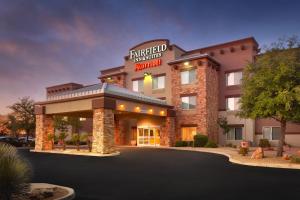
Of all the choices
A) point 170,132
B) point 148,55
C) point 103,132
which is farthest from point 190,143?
point 148,55

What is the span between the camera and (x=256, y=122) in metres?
34.9

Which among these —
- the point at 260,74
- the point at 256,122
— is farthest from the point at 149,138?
the point at 260,74

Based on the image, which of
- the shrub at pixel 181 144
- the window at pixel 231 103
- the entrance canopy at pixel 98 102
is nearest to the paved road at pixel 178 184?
the entrance canopy at pixel 98 102

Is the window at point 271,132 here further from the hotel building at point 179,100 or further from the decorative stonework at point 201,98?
the decorative stonework at point 201,98

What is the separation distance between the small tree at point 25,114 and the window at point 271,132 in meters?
35.0

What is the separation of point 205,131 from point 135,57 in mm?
15907

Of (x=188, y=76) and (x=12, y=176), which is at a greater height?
(x=188, y=76)

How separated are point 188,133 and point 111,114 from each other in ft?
47.8

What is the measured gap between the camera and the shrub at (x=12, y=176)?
7059 mm

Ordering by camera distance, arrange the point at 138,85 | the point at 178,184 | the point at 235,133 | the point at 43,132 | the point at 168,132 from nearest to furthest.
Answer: the point at 178,184 < the point at 43,132 < the point at 235,133 < the point at 168,132 < the point at 138,85

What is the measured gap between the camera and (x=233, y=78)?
119ft

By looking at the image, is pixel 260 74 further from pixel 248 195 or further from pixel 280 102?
pixel 248 195

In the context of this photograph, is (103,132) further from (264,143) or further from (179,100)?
(264,143)

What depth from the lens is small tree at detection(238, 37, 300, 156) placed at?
18.8m
